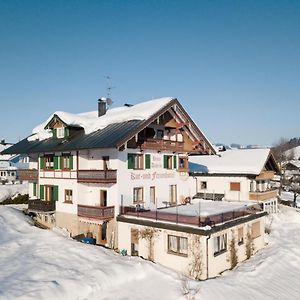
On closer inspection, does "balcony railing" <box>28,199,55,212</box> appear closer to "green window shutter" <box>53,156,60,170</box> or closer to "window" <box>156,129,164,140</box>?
"green window shutter" <box>53,156,60,170</box>

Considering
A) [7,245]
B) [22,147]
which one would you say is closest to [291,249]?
[7,245]

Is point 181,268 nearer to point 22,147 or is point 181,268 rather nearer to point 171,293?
point 171,293

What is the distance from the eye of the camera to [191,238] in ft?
62.9

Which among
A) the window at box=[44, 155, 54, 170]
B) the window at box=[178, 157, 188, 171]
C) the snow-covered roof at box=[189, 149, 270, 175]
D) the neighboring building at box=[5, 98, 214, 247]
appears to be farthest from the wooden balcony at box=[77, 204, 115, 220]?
the snow-covered roof at box=[189, 149, 270, 175]

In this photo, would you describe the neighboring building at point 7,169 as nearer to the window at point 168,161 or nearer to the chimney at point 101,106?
the chimney at point 101,106

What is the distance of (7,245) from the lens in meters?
20.7

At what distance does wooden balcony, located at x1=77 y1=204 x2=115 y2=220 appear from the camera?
2269 cm

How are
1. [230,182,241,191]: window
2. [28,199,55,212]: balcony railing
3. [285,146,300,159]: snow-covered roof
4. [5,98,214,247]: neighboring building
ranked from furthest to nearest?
[285,146,300,159]: snow-covered roof < [230,182,241,191]: window < [28,199,55,212]: balcony railing < [5,98,214,247]: neighboring building

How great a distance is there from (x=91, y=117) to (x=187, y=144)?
28.2 ft

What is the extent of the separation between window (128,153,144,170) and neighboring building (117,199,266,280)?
3.34 m

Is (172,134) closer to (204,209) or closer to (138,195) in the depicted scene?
(138,195)

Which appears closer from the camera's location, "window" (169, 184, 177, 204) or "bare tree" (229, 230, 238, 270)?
"bare tree" (229, 230, 238, 270)

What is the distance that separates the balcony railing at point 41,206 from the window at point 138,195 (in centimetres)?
709

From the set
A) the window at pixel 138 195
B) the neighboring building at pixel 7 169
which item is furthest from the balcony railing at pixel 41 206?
the neighboring building at pixel 7 169
